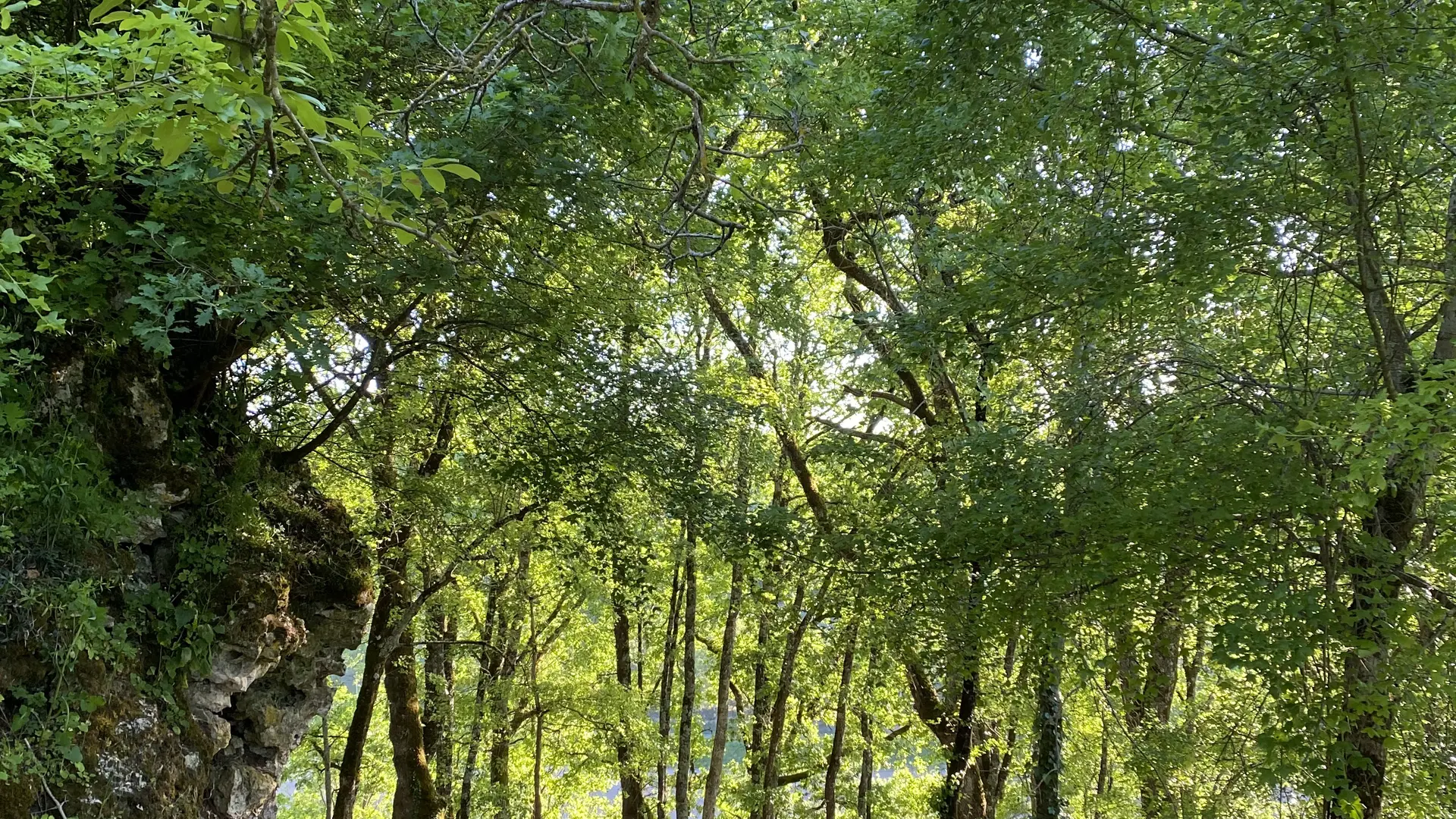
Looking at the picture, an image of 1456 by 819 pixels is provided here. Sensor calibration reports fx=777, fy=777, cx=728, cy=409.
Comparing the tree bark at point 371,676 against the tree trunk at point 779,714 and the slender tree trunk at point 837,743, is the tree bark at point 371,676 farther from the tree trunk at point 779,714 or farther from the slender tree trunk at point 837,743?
the slender tree trunk at point 837,743

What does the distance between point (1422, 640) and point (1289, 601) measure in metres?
1.08

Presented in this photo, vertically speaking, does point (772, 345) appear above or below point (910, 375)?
above

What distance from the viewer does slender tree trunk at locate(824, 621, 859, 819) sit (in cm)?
871

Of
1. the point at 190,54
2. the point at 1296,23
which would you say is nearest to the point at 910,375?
the point at 1296,23

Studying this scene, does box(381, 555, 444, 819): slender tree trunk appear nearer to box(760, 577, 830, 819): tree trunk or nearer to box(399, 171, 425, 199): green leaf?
box(760, 577, 830, 819): tree trunk

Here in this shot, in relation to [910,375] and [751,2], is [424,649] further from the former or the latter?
[751,2]

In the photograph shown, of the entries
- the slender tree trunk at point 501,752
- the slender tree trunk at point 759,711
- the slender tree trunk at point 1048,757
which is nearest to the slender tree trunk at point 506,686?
the slender tree trunk at point 501,752

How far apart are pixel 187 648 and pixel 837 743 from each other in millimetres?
8405

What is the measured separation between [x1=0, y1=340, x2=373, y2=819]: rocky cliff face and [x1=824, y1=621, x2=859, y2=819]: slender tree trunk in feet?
16.7

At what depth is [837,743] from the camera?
35.0 feet

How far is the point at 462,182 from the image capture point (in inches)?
146

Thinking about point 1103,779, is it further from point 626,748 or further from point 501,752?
point 501,752

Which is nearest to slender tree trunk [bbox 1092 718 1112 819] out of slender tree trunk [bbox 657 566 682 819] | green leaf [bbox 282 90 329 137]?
slender tree trunk [bbox 657 566 682 819]

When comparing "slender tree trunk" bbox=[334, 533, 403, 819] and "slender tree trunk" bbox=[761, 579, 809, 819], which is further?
"slender tree trunk" bbox=[761, 579, 809, 819]
